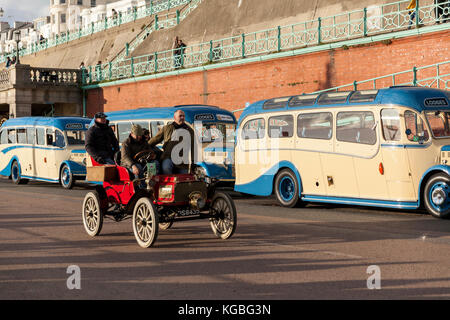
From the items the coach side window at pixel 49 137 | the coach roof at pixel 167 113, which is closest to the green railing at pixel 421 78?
the coach roof at pixel 167 113

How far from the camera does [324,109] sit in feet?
47.0

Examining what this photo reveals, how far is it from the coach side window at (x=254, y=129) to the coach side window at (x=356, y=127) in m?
2.54

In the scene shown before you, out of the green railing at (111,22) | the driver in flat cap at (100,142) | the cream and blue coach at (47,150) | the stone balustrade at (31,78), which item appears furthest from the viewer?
the green railing at (111,22)

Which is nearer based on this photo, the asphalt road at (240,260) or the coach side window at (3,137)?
the asphalt road at (240,260)

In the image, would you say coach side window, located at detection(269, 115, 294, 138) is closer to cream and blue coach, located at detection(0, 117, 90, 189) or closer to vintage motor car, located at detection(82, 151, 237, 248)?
vintage motor car, located at detection(82, 151, 237, 248)

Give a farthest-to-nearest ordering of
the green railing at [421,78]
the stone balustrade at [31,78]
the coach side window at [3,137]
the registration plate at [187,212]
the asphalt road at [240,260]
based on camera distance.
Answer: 1. the stone balustrade at [31,78]
2. the coach side window at [3,137]
3. the green railing at [421,78]
4. the registration plate at [187,212]
5. the asphalt road at [240,260]

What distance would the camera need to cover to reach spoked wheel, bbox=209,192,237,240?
9328 mm

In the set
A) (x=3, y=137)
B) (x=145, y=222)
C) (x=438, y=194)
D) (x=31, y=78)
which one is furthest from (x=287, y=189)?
(x=31, y=78)

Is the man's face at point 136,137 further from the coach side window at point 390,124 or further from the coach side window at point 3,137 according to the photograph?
the coach side window at point 3,137

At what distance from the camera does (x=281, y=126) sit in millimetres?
15516

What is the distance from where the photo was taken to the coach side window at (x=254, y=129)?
16.1 metres

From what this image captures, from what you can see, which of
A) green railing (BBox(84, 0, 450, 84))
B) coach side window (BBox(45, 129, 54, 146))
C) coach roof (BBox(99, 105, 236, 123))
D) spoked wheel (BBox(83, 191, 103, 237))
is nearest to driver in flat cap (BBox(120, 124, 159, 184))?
spoked wheel (BBox(83, 191, 103, 237))

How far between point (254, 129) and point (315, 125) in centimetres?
217

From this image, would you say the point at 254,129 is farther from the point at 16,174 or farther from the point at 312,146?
the point at 16,174
